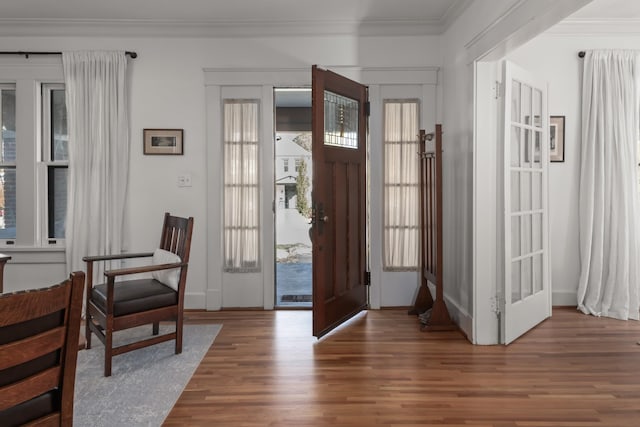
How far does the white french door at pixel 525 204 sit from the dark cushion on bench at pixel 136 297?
8.02 feet

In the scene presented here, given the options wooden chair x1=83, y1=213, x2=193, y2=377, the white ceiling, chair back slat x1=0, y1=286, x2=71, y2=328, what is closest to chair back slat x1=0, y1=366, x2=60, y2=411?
chair back slat x1=0, y1=286, x2=71, y2=328

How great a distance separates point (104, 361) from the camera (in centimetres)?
287

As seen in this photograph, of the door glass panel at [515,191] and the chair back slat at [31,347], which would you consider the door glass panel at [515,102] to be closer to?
the door glass panel at [515,191]

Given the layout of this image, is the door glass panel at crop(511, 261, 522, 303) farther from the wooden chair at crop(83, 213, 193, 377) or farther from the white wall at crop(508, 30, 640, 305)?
the wooden chair at crop(83, 213, 193, 377)

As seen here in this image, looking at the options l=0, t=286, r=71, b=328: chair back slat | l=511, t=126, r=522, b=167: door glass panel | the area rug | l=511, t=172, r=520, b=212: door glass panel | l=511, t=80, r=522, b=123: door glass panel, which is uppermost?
l=511, t=80, r=522, b=123: door glass panel

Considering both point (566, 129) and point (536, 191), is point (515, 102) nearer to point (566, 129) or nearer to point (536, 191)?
point (536, 191)

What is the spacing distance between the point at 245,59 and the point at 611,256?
3.83 m

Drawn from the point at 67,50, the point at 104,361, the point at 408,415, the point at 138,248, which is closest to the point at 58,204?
the point at 138,248

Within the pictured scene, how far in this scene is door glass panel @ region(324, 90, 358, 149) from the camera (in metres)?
3.51

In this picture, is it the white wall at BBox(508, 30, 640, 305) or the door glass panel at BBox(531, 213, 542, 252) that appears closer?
the door glass panel at BBox(531, 213, 542, 252)

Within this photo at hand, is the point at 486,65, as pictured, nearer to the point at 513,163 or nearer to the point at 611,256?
the point at 513,163

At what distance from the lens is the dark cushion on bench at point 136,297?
112 inches

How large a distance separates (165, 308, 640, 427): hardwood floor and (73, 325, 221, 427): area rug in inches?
4.0

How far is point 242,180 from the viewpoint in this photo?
4.20 m
